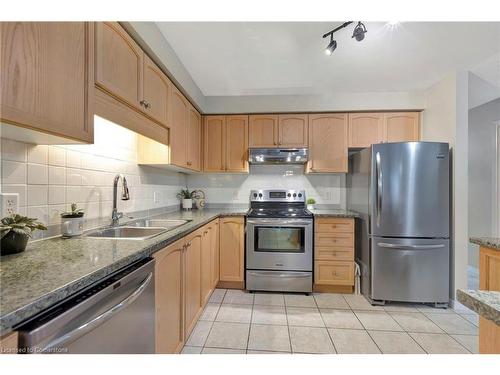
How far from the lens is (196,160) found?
9.25 ft

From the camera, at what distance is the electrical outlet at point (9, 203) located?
0.98 m

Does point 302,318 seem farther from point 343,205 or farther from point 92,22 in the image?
point 92,22

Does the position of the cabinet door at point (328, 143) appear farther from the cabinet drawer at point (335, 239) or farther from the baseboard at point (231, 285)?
the baseboard at point (231, 285)

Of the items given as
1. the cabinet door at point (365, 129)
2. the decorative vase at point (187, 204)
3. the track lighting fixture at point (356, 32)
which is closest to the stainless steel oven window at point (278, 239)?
the decorative vase at point (187, 204)

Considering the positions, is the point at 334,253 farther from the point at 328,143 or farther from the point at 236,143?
the point at 236,143

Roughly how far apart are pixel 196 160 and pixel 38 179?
1.74 meters

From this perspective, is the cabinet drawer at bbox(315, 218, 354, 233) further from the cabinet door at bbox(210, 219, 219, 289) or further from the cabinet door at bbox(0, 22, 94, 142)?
the cabinet door at bbox(0, 22, 94, 142)

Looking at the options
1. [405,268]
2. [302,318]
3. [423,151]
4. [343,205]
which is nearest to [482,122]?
[423,151]

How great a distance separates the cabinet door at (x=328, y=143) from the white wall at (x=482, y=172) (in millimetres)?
2024

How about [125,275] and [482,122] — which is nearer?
[125,275]

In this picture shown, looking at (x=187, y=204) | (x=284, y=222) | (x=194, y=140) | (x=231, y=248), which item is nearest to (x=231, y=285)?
(x=231, y=248)

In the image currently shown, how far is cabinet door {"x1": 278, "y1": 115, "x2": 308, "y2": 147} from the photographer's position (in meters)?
2.92
